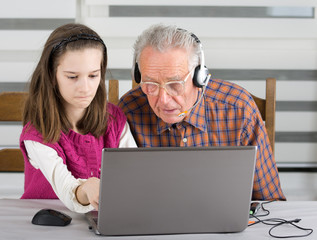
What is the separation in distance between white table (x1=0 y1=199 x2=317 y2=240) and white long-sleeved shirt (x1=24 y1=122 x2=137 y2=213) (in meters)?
0.03

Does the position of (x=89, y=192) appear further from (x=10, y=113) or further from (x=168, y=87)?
(x=10, y=113)

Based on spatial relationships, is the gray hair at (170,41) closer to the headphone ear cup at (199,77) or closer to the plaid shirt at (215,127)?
the headphone ear cup at (199,77)

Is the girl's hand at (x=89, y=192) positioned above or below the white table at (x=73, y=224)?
above

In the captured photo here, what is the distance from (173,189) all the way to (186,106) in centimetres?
62

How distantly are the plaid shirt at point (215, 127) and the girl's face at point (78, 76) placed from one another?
0.33m

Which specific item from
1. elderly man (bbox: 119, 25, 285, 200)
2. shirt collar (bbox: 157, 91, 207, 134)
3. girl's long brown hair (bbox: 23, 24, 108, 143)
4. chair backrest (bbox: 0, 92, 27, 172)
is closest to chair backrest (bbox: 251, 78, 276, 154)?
elderly man (bbox: 119, 25, 285, 200)

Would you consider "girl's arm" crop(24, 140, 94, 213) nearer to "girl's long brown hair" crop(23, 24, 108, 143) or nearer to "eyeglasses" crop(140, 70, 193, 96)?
"girl's long brown hair" crop(23, 24, 108, 143)

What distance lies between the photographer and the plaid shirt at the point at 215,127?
70.7 inches

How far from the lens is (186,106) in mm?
1674

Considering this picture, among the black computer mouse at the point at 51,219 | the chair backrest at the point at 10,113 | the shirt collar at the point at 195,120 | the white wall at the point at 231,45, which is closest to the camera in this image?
the black computer mouse at the point at 51,219

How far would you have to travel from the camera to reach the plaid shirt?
1.80 m

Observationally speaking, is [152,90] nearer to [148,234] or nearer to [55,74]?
[55,74]

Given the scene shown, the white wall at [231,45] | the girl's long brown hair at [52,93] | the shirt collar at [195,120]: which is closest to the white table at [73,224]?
the girl's long brown hair at [52,93]

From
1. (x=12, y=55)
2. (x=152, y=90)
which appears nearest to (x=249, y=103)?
(x=152, y=90)
